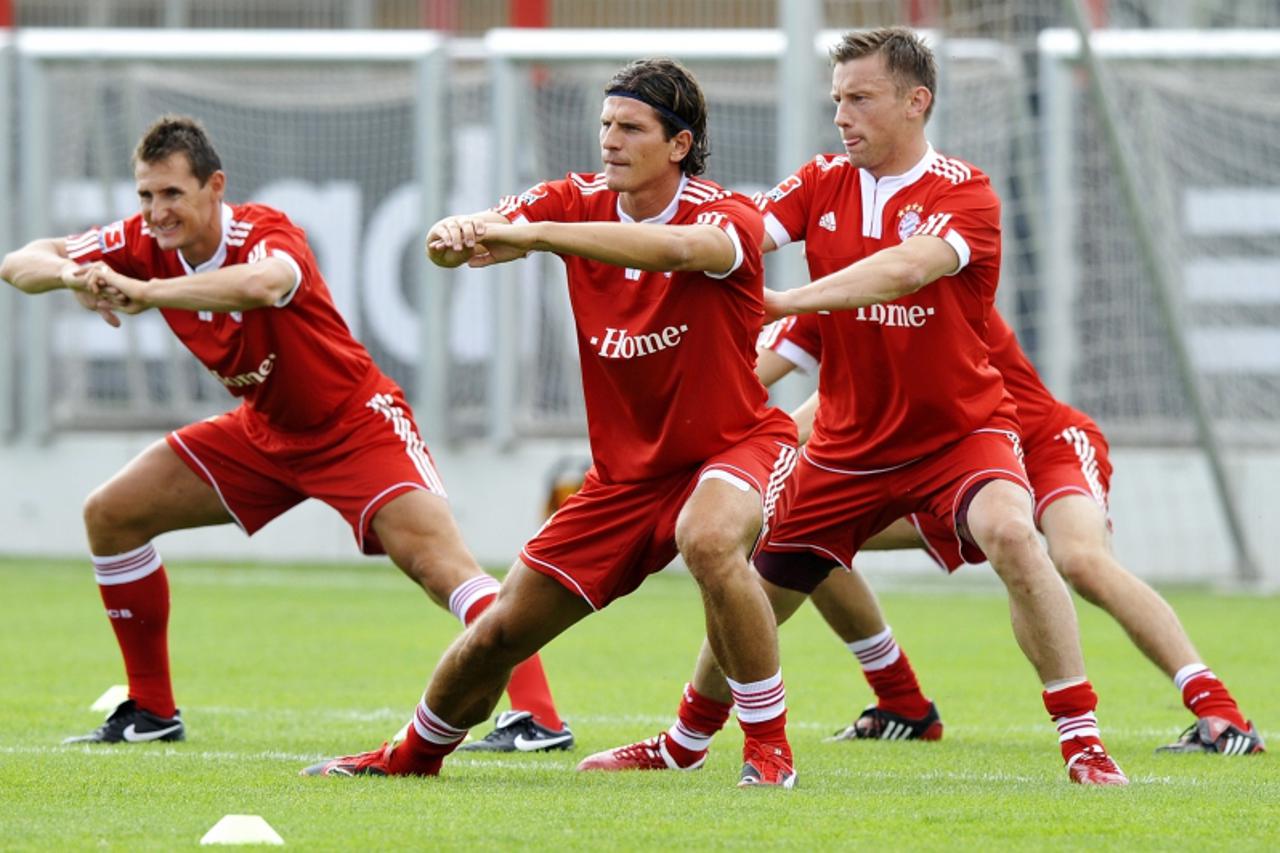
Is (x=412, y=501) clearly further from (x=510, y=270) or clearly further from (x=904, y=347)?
(x=510, y=270)

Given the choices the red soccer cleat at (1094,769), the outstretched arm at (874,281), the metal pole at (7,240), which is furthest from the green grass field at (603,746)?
the metal pole at (7,240)

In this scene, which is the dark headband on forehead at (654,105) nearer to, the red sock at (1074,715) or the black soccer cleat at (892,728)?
the red sock at (1074,715)

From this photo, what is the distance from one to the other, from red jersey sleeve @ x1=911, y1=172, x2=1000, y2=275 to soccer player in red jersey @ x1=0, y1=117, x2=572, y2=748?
1.93 metres

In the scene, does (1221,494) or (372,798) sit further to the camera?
(1221,494)

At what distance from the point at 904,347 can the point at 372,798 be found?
2.28 m

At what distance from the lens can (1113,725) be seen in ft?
27.6

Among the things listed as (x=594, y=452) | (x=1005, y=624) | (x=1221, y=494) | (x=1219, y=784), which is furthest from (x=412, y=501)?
(x=1221, y=494)

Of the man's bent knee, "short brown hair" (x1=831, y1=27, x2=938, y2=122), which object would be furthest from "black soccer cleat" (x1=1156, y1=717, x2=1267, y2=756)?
"short brown hair" (x1=831, y1=27, x2=938, y2=122)

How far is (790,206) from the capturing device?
711 cm

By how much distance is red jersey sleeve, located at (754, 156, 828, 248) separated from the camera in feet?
23.2

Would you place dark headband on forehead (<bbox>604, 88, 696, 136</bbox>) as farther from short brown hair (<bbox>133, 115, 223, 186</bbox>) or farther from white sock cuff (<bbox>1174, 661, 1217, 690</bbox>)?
white sock cuff (<bbox>1174, 661, 1217, 690</bbox>)

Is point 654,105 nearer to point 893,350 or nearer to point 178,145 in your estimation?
point 893,350

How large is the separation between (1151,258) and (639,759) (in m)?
7.95

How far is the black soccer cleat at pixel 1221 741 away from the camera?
7.38 meters
